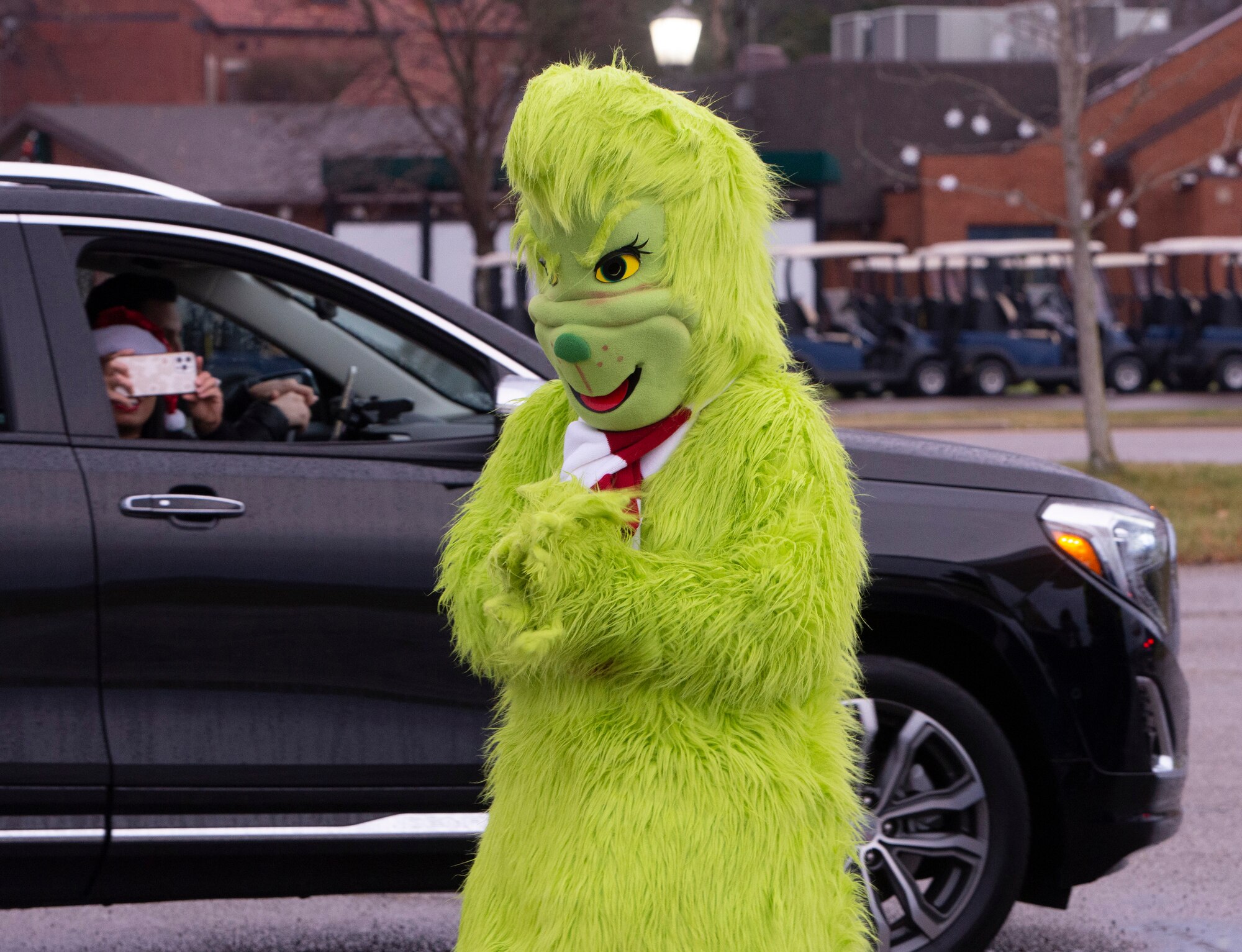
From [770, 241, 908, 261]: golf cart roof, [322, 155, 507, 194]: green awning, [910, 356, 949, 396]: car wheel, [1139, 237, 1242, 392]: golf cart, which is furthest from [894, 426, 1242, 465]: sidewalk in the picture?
[322, 155, 507, 194]: green awning

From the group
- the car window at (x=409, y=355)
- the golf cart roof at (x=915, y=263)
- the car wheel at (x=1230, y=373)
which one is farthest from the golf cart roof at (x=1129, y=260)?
the car window at (x=409, y=355)

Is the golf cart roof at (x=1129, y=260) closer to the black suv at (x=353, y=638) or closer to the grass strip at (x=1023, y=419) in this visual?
the grass strip at (x=1023, y=419)

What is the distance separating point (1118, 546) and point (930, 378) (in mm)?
23278

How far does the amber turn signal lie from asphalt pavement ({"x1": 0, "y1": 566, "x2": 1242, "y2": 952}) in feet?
3.61

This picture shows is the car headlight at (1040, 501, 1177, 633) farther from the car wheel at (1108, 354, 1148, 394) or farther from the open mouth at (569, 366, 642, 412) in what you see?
the car wheel at (1108, 354, 1148, 394)

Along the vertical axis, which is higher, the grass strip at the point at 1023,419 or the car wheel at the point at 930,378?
the car wheel at the point at 930,378

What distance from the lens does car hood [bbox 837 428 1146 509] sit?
12.6ft

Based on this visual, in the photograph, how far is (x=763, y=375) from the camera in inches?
90.2

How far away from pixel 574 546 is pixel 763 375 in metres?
0.46

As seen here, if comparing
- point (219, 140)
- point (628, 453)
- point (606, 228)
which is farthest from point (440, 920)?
point (219, 140)

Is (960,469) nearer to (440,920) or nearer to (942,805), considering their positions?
(942,805)

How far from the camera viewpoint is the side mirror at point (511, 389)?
10.6 feet

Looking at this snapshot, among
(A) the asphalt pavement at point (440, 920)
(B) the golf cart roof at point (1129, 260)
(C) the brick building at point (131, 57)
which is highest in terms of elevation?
(C) the brick building at point (131, 57)

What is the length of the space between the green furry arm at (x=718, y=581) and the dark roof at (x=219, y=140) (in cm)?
3696
